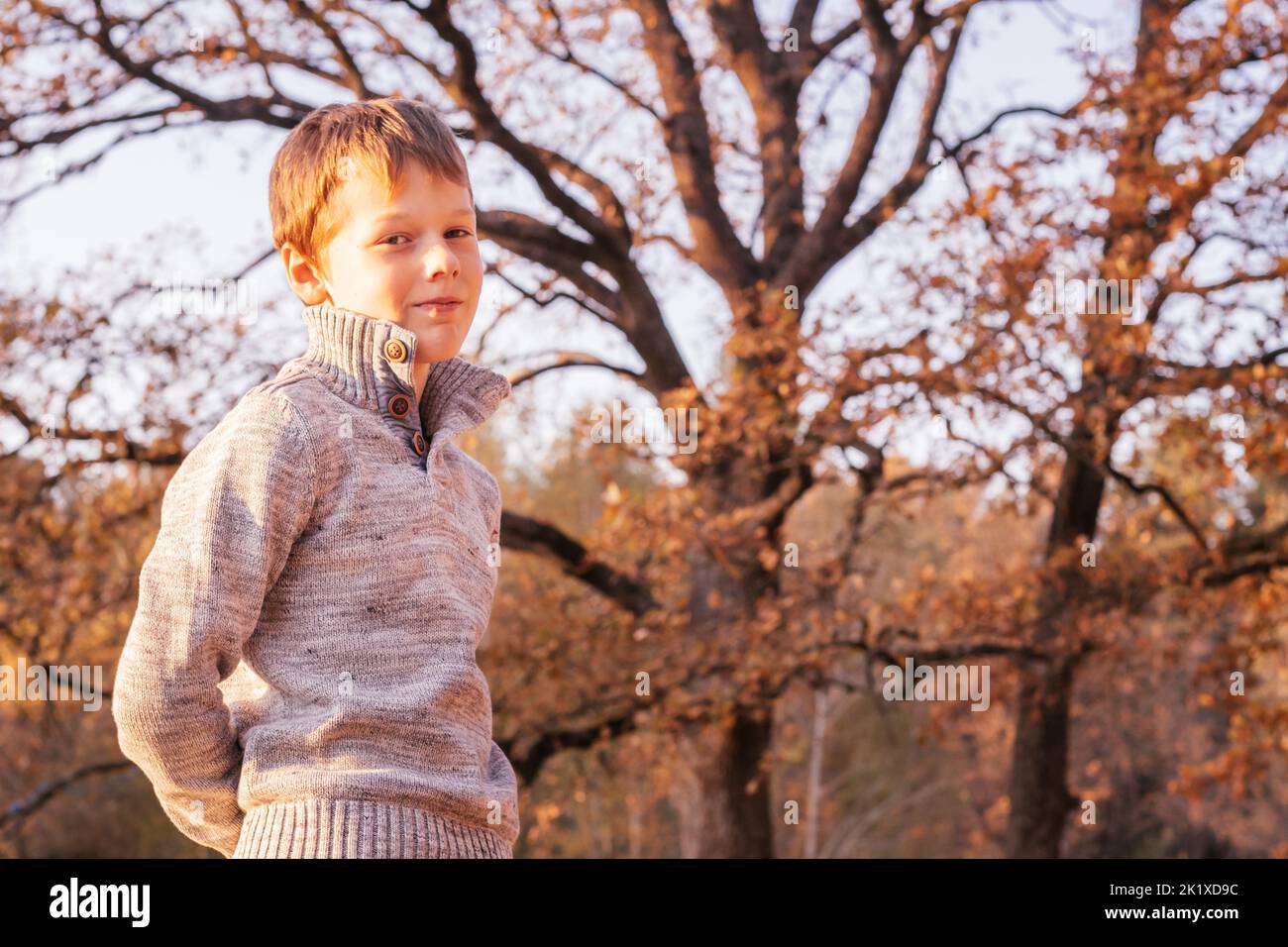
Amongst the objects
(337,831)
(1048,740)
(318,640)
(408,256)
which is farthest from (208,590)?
(1048,740)

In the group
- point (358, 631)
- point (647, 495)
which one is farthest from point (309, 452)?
point (647, 495)

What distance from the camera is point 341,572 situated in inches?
66.0

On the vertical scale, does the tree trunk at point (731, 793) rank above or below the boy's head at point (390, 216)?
below

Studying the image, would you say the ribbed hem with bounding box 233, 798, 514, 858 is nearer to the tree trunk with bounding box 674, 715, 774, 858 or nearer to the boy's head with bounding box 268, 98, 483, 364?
the boy's head with bounding box 268, 98, 483, 364

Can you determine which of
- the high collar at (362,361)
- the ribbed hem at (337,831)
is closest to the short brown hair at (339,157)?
the high collar at (362,361)

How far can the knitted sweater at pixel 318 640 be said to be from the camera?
159 centimetres

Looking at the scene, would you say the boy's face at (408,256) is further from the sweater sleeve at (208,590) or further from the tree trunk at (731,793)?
the tree trunk at (731,793)

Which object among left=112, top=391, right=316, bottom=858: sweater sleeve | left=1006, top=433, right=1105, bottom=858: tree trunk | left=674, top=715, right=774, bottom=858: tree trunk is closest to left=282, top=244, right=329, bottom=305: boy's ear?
left=112, top=391, right=316, bottom=858: sweater sleeve

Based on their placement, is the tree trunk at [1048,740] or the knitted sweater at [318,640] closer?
the knitted sweater at [318,640]

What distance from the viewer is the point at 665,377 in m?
9.89

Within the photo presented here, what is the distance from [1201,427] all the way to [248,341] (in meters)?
5.89

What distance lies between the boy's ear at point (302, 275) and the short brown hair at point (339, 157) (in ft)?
0.05
